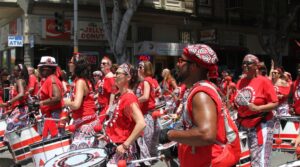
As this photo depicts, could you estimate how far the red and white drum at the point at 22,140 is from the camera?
258 inches

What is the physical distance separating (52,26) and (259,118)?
59.2 feet

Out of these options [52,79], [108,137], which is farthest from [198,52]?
[52,79]

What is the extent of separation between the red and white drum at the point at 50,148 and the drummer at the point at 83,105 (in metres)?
0.12

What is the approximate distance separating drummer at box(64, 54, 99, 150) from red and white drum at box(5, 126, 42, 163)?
2.86 feet

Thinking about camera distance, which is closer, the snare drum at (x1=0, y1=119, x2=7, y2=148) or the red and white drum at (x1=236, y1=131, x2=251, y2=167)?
the red and white drum at (x1=236, y1=131, x2=251, y2=167)

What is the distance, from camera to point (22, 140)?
6641mm

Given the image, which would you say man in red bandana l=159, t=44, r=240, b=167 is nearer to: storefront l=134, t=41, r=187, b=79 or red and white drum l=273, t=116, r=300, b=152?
red and white drum l=273, t=116, r=300, b=152

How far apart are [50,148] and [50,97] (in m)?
1.60

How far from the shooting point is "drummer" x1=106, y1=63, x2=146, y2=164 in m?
4.39

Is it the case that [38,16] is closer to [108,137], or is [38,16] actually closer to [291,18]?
[291,18]

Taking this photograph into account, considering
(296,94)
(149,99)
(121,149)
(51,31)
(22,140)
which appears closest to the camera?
(121,149)

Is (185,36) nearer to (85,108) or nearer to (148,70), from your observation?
(148,70)

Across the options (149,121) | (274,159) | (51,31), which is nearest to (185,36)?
(51,31)

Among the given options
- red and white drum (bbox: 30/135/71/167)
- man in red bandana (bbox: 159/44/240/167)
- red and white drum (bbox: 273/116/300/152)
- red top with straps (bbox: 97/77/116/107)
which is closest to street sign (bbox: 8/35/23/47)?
red top with straps (bbox: 97/77/116/107)
